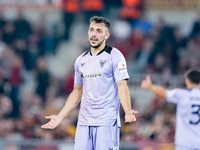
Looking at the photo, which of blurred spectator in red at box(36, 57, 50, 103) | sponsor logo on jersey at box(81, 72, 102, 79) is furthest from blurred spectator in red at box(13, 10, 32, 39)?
sponsor logo on jersey at box(81, 72, 102, 79)

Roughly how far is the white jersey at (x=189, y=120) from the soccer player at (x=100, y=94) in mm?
1872

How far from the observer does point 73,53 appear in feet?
66.2

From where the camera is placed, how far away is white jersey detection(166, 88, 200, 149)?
10.5 metres

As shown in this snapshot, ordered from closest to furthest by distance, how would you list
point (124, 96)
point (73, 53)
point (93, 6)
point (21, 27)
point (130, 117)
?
point (130, 117), point (124, 96), point (21, 27), point (93, 6), point (73, 53)

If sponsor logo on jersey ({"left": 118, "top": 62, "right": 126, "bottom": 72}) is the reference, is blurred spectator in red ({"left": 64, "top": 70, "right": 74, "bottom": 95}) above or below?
above

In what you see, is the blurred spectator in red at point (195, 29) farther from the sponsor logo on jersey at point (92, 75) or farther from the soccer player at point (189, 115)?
the sponsor logo on jersey at point (92, 75)

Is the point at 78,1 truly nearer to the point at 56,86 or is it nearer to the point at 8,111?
the point at 56,86

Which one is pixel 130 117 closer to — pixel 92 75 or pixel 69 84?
pixel 92 75

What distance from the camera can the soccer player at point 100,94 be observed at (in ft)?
29.1

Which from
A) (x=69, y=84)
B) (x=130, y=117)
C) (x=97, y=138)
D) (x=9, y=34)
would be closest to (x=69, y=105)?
(x=97, y=138)

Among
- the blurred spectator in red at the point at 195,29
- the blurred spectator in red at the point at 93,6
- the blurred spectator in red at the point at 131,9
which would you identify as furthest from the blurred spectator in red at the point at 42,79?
the blurred spectator in red at the point at 195,29

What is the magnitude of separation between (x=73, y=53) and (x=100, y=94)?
1132 cm

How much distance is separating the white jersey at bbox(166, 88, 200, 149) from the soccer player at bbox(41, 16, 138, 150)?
1872 mm

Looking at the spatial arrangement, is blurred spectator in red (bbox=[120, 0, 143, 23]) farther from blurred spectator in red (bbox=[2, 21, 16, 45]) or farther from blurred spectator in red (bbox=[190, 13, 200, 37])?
blurred spectator in red (bbox=[2, 21, 16, 45])
